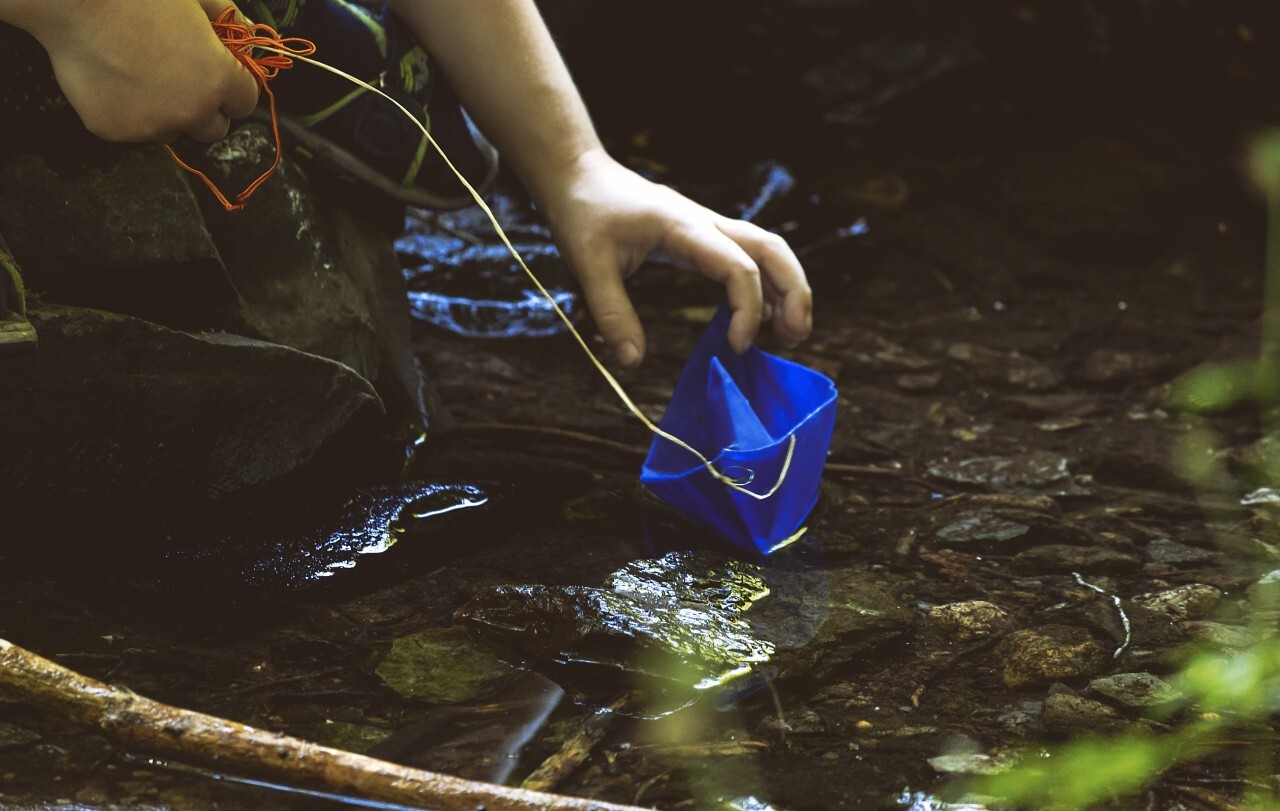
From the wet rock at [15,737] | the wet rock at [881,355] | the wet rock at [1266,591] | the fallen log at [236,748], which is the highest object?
the fallen log at [236,748]

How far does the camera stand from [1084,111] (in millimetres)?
4145

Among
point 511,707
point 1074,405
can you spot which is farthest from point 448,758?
point 1074,405

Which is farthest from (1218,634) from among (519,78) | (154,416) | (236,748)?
(154,416)

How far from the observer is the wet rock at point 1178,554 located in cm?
198

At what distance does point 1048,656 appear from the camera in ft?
5.43

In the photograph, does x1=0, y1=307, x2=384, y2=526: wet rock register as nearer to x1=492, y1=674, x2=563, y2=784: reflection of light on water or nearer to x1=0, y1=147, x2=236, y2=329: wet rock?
x1=0, y1=147, x2=236, y2=329: wet rock


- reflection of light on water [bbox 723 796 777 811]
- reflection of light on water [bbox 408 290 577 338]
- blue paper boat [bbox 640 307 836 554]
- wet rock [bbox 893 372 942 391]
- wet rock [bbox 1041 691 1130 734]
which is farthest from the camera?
reflection of light on water [bbox 408 290 577 338]

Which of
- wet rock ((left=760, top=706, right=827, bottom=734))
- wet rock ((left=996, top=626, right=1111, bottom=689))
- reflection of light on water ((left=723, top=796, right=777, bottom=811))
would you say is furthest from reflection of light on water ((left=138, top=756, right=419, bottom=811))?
wet rock ((left=996, top=626, right=1111, bottom=689))

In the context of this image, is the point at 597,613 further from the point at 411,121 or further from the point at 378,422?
the point at 411,121

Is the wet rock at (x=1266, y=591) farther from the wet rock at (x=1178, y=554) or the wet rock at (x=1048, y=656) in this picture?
the wet rock at (x=1048, y=656)

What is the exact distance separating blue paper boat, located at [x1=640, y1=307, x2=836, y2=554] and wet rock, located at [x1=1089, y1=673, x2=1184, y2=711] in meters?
0.59

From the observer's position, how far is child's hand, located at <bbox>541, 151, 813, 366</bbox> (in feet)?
6.57

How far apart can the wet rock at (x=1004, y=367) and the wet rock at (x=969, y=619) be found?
3.85ft

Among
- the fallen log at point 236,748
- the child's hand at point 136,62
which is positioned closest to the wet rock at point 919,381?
the child's hand at point 136,62
